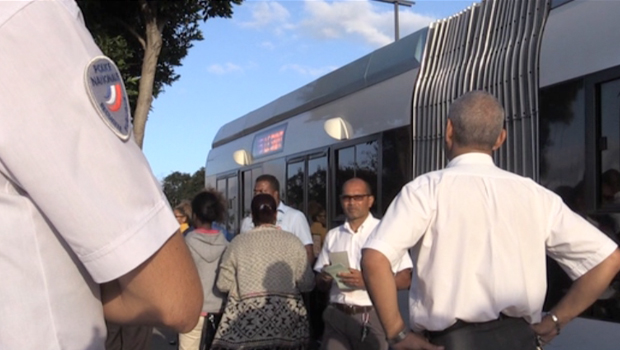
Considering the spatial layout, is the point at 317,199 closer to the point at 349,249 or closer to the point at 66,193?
the point at 349,249

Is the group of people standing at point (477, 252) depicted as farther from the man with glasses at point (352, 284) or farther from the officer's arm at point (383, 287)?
the man with glasses at point (352, 284)

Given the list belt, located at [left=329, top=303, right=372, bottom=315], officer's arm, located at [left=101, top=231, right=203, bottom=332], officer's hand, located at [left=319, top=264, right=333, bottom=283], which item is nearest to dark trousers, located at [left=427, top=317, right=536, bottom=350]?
officer's arm, located at [left=101, top=231, right=203, bottom=332]

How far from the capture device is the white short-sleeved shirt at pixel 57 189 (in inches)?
37.7

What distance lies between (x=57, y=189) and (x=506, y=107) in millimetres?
4590

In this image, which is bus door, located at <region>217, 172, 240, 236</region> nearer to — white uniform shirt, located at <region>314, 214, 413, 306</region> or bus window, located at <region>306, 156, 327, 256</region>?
bus window, located at <region>306, 156, 327, 256</region>

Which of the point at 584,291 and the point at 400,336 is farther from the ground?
the point at 584,291

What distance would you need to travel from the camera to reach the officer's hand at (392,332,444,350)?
9.44ft

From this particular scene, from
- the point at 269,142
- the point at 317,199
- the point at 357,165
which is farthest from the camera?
the point at 269,142

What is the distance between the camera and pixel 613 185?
14.0 feet

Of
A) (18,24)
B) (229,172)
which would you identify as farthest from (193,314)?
(229,172)

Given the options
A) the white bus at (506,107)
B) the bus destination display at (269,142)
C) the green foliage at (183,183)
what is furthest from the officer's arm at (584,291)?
the green foliage at (183,183)

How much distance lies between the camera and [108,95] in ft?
3.41

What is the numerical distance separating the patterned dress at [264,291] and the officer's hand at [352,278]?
584 millimetres

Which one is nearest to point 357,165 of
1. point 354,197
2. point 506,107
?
point 354,197
